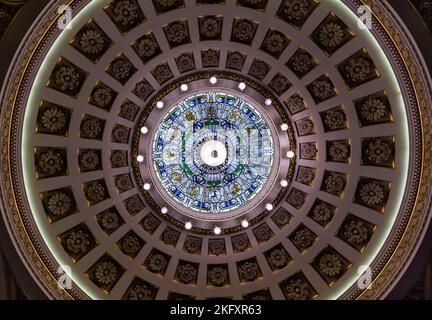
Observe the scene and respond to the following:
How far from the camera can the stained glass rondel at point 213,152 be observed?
1992 cm

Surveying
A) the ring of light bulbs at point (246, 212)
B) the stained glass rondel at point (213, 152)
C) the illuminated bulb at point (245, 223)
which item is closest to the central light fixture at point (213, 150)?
the stained glass rondel at point (213, 152)

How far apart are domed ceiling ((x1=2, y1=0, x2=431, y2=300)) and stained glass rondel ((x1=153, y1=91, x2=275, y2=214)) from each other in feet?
0.18

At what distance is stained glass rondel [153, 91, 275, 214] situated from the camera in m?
19.9

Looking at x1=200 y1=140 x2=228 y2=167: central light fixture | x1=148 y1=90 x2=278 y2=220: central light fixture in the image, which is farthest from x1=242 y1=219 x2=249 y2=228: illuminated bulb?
x1=200 y1=140 x2=228 y2=167: central light fixture

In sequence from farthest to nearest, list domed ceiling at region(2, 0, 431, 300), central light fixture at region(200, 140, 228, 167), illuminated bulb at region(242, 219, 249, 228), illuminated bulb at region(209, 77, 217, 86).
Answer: central light fixture at region(200, 140, 228, 167) → illuminated bulb at region(242, 219, 249, 228) → illuminated bulb at region(209, 77, 217, 86) → domed ceiling at region(2, 0, 431, 300)

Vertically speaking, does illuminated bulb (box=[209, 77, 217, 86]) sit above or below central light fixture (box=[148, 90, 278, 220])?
above

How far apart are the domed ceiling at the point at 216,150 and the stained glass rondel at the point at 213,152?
6 centimetres

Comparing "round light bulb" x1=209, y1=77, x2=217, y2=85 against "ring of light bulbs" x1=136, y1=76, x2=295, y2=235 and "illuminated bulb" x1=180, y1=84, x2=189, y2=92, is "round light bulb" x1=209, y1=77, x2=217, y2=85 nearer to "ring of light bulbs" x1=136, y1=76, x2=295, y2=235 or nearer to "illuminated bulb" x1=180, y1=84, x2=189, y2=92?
"ring of light bulbs" x1=136, y1=76, x2=295, y2=235

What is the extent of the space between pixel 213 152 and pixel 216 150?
144 mm

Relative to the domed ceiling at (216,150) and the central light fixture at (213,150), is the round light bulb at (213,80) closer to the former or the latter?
the domed ceiling at (216,150)

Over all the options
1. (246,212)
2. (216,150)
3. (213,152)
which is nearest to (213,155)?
(213,152)

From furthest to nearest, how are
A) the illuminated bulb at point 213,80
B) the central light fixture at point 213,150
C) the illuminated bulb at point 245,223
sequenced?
the central light fixture at point 213,150, the illuminated bulb at point 245,223, the illuminated bulb at point 213,80

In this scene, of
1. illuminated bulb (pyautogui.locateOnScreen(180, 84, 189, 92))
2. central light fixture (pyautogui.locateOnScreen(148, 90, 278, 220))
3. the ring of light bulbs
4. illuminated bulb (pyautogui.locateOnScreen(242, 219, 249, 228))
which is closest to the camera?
illuminated bulb (pyautogui.locateOnScreen(180, 84, 189, 92))

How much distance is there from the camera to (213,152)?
20.1 m
